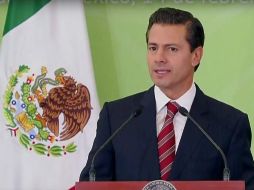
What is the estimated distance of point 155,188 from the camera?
175cm

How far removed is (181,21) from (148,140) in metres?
0.44

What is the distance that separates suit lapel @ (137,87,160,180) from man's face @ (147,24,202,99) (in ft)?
0.26

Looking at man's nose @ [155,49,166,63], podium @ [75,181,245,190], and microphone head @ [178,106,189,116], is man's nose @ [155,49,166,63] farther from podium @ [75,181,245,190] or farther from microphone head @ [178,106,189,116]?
podium @ [75,181,245,190]

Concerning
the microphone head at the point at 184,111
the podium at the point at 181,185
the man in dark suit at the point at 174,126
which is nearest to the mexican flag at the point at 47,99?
the man in dark suit at the point at 174,126

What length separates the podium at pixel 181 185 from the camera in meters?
1.76

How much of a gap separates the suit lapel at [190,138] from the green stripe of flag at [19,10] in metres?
1.10

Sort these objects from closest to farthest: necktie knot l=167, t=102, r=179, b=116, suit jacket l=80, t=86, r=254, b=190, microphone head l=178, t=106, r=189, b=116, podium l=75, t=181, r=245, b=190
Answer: podium l=75, t=181, r=245, b=190
microphone head l=178, t=106, r=189, b=116
suit jacket l=80, t=86, r=254, b=190
necktie knot l=167, t=102, r=179, b=116

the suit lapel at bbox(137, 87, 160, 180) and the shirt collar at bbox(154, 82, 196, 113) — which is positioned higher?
the shirt collar at bbox(154, 82, 196, 113)

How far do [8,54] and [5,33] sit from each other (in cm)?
11

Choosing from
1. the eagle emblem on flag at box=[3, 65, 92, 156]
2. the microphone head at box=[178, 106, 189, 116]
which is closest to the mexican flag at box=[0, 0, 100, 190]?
the eagle emblem on flag at box=[3, 65, 92, 156]

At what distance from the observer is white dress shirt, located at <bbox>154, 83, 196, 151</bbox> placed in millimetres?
2244

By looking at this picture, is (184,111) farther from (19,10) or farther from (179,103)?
(19,10)

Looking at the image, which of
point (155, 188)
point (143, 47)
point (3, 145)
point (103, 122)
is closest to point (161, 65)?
point (103, 122)

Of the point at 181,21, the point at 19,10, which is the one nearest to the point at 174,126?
the point at 181,21
